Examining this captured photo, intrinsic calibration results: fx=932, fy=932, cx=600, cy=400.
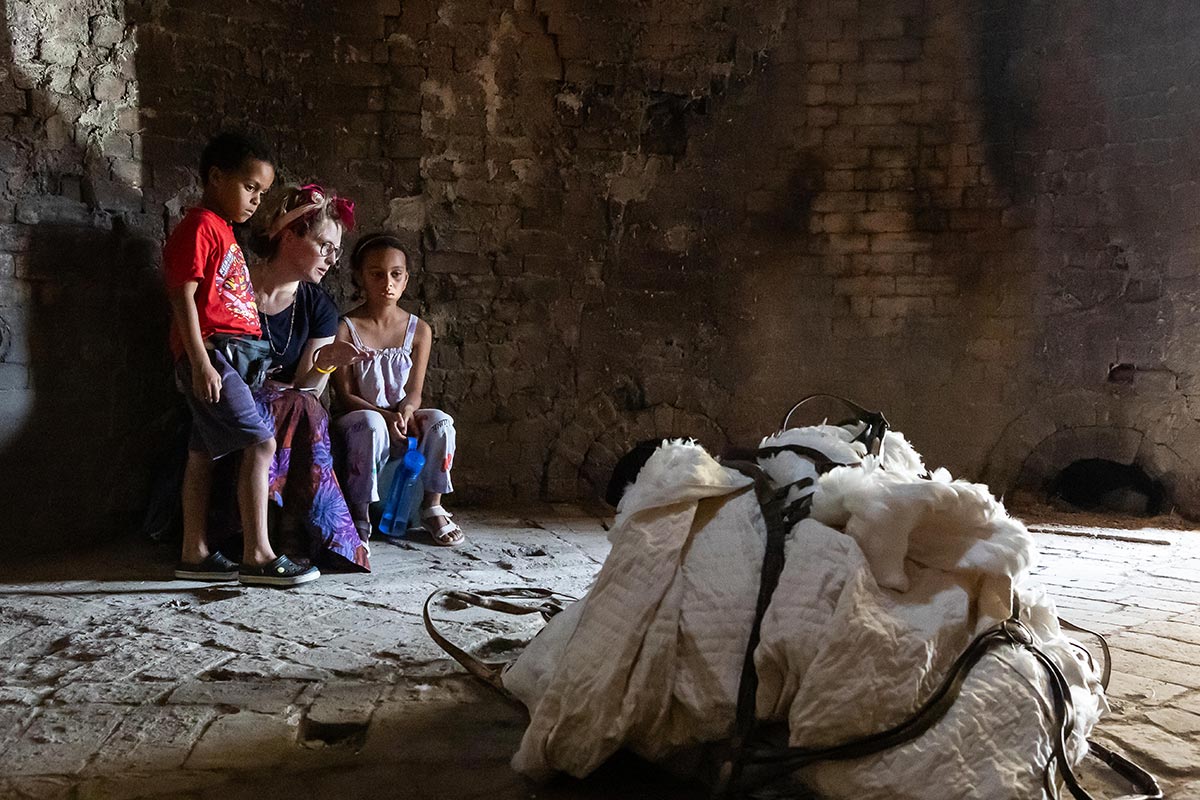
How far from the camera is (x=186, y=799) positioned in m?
1.67

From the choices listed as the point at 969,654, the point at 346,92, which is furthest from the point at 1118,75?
the point at 969,654

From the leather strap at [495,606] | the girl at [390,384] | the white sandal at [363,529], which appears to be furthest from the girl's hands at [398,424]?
the leather strap at [495,606]

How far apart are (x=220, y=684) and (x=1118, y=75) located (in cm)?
543

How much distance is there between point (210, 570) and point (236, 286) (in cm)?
106

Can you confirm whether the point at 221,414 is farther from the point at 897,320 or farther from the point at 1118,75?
the point at 1118,75

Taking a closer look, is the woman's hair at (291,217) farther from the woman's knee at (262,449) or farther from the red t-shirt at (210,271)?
the woman's knee at (262,449)

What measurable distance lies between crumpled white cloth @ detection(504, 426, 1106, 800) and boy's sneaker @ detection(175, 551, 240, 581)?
2.06m

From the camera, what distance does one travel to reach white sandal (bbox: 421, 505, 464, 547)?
13.6 feet

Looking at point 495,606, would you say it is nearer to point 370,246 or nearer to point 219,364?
point 219,364

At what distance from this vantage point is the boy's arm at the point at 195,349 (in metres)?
3.26

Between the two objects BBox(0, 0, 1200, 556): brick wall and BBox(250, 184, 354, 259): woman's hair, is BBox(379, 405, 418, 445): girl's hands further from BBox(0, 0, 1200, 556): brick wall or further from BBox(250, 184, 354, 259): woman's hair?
BBox(0, 0, 1200, 556): brick wall

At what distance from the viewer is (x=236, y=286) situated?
3541 mm

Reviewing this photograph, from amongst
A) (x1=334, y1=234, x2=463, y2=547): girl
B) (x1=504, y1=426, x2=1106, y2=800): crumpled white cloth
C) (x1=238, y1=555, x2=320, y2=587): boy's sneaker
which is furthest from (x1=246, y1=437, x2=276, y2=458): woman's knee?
(x1=504, y1=426, x2=1106, y2=800): crumpled white cloth

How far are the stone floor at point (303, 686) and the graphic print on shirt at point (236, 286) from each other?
3.33 feet
